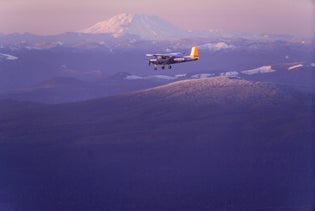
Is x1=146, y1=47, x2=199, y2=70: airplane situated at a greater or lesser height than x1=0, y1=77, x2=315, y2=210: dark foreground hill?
greater

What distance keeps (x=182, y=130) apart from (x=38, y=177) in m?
52.7

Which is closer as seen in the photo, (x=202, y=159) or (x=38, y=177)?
(x=38, y=177)

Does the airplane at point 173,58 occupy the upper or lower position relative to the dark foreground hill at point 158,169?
upper

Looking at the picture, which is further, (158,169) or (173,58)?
(158,169)

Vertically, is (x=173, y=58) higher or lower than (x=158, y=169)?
higher

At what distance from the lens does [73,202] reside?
140375 mm

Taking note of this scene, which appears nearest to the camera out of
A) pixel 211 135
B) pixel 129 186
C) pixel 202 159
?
pixel 129 186

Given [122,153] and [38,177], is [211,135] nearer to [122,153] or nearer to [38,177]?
[122,153]

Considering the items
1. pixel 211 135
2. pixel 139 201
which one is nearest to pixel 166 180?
pixel 139 201

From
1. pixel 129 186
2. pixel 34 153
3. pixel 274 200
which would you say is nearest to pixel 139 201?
pixel 129 186

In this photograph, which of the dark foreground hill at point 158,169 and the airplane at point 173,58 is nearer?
the airplane at point 173,58

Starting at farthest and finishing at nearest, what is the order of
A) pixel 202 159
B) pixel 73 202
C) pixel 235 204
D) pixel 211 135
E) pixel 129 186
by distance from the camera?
pixel 211 135
pixel 202 159
pixel 129 186
pixel 73 202
pixel 235 204

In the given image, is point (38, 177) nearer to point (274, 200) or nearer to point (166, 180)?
point (166, 180)

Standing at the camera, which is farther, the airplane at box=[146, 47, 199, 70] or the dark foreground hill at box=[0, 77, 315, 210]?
the dark foreground hill at box=[0, 77, 315, 210]
